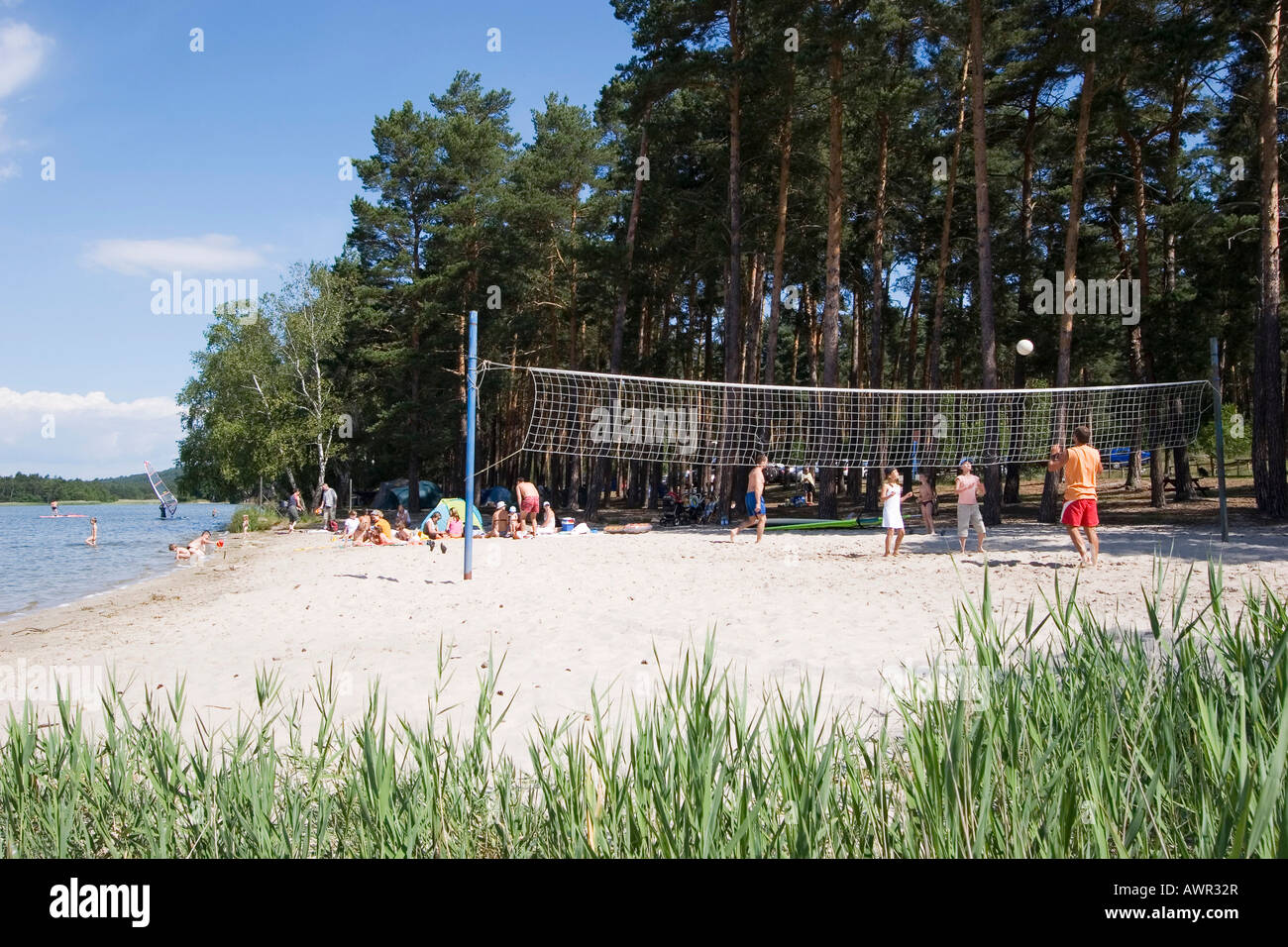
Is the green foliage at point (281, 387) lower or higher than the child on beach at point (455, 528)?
higher

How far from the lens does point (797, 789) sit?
2.53 m

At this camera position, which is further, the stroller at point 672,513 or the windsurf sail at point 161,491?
the windsurf sail at point 161,491

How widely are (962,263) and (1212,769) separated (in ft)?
81.8

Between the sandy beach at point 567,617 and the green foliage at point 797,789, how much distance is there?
22.1 inches

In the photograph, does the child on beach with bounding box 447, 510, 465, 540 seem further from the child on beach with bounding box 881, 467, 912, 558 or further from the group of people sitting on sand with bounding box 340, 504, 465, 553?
the child on beach with bounding box 881, 467, 912, 558

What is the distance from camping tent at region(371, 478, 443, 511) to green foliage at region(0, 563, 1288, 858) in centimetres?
2784

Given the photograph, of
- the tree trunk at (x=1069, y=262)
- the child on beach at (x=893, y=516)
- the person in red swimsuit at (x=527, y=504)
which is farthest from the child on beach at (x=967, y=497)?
the person in red swimsuit at (x=527, y=504)
